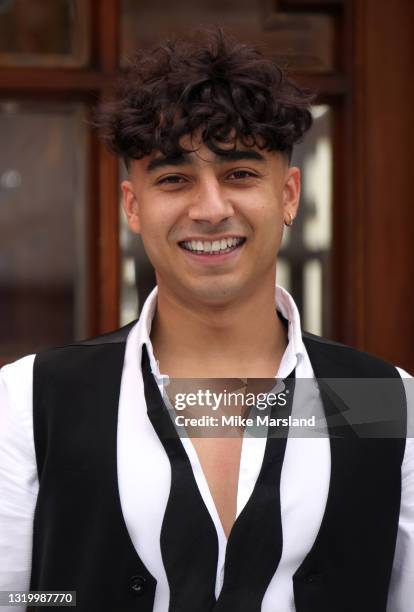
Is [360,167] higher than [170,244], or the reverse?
[360,167]

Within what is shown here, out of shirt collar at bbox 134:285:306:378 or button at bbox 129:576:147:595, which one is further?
shirt collar at bbox 134:285:306:378

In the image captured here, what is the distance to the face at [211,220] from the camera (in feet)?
5.59

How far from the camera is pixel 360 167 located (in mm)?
2730

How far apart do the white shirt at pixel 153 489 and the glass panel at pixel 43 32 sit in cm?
Answer: 122

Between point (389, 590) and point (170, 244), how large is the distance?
0.79 m

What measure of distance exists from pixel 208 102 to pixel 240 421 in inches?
24.1

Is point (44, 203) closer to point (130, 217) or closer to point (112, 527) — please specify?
point (130, 217)

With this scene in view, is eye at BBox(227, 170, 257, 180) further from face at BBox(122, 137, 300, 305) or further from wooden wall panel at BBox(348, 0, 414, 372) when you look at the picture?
wooden wall panel at BBox(348, 0, 414, 372)

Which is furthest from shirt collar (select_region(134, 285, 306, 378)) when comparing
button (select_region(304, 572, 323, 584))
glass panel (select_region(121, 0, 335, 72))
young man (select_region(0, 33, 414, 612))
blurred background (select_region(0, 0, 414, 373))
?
glass panel (select_region(121, 0, 335, 72))

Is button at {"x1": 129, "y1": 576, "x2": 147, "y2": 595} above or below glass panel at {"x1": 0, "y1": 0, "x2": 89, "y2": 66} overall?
below

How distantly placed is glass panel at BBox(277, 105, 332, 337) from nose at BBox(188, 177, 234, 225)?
45.3 inches

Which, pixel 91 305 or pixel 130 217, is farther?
pixel 91 305

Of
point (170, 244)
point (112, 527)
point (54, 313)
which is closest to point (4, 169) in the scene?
point (54, 313)

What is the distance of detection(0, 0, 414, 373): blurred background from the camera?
2707 millimetres
